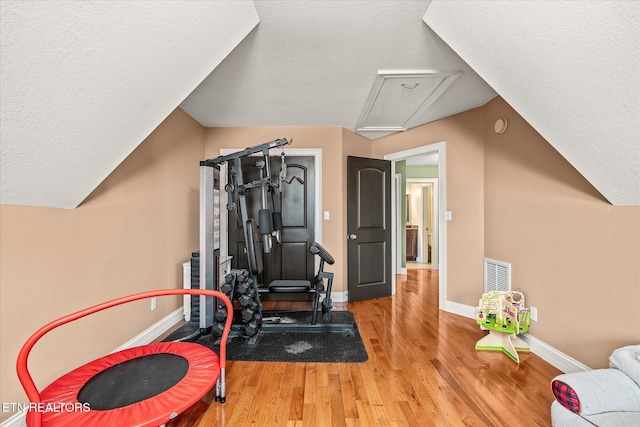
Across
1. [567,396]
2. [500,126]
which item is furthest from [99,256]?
[500,126]

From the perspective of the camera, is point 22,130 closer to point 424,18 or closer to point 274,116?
point 424,18

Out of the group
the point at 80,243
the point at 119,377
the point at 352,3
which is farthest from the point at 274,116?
the point at 119,377

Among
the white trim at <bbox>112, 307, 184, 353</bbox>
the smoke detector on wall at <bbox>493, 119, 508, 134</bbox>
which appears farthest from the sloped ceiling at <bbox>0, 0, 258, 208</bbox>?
the smoke detector on wall at <bbox>493, 119, 508, 134</bbox>

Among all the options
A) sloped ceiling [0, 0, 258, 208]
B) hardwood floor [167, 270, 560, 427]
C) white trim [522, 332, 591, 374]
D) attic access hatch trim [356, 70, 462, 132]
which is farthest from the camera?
attic access hatch trim [356, 70, 462, 132]

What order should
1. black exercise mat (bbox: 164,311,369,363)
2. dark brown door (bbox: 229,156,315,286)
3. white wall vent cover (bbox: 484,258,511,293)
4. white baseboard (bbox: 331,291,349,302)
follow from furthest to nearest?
1. dark brown door (bbox: 229,156,315,286)
2. white baseboard (bbox: 331,291,349,302)
3. white wall vent cover (bbox: 484,258,511,293)
4. black exercise mat (bbox: 164,311,369,363)

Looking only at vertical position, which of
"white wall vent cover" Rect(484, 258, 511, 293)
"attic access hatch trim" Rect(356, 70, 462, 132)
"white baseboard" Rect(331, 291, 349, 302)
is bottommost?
"white baseboard" Rect(331, 291, 349, 302)

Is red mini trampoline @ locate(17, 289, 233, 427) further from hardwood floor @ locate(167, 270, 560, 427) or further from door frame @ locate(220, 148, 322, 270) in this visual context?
door frame @ locate(220, 148, 322, 270)

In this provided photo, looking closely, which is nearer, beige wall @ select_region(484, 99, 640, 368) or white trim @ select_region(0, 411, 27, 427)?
white trim @ select_region(0, 411, 27, 427)

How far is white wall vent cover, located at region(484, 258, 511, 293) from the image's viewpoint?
2809 mm

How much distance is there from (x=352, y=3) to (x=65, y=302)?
2577mm

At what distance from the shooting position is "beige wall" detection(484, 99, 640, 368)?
182 centimetres

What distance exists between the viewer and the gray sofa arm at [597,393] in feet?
4.43

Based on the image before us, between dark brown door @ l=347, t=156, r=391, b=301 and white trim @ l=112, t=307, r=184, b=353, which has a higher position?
dark brown door @ l=347, t=156, r=391, b=301

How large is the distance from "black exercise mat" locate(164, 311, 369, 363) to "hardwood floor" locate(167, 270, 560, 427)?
91 mm
